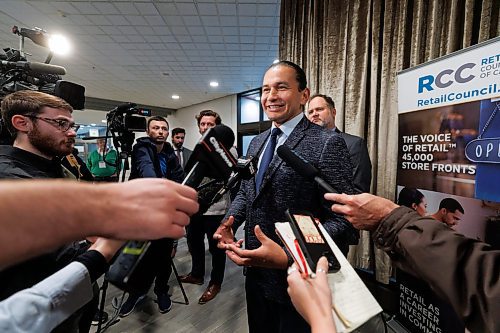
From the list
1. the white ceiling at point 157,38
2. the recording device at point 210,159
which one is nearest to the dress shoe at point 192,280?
the recording device at point 210,159

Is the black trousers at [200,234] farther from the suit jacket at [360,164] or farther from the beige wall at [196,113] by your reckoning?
the beige wall at [196,113]

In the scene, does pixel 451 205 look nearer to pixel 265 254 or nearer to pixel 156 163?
pixel 265 254

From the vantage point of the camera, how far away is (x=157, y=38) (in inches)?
156

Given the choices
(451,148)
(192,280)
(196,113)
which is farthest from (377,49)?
(196,113)

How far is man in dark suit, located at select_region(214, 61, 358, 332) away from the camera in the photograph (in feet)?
3.18

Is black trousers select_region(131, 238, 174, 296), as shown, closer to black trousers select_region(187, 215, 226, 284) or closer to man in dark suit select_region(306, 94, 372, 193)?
man in dark suit select_region(306, 94, 372, 193)

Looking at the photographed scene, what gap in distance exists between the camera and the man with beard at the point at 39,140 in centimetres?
103

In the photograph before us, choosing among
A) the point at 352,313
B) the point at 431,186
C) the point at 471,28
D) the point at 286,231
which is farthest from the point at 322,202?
the point at 471,28

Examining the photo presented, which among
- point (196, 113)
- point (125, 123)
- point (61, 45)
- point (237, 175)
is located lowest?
point (237, 175)

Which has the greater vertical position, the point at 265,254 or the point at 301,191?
the point at 301,191

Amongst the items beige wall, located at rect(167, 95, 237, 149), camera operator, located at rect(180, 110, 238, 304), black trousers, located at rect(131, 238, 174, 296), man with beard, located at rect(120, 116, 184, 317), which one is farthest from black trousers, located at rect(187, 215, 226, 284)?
beige wall, located at rect(167, 95, 237, 149)

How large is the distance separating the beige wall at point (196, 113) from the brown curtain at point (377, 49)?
4510 millimetres

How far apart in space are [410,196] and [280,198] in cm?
111

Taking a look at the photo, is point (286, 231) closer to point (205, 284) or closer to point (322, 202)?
point (322, 202)
